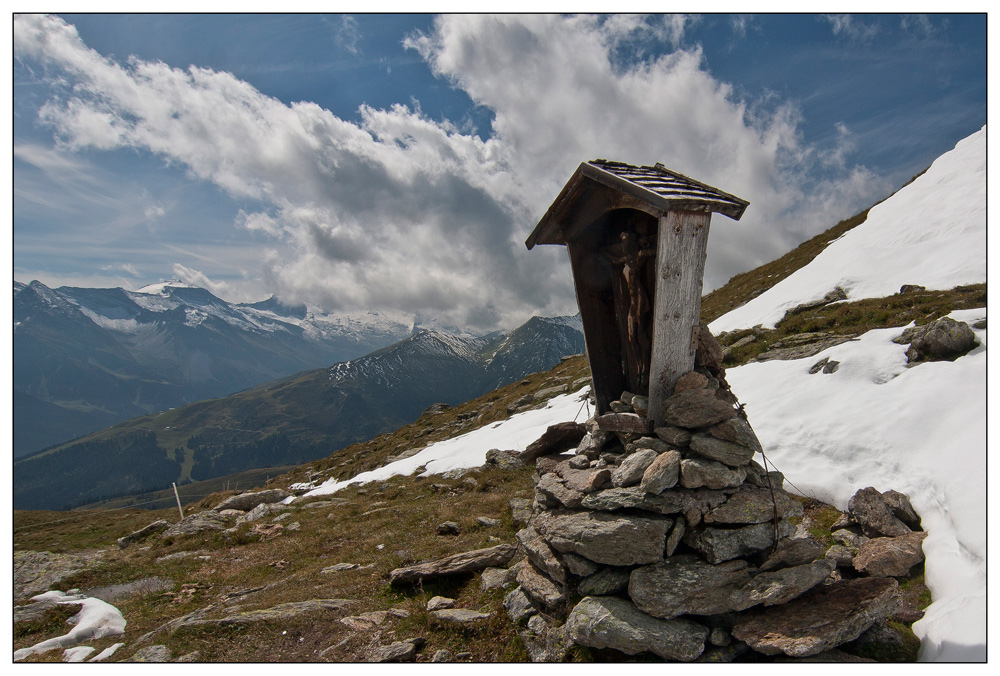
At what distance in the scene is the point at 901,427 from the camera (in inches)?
424

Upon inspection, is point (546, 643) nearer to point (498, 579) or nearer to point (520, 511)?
point (498, 579)

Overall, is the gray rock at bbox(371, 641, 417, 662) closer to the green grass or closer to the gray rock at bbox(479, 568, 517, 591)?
the gray rock at bbox(479, 568, 517, 591)

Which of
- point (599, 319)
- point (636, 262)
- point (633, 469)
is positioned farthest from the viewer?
point (599, 319)

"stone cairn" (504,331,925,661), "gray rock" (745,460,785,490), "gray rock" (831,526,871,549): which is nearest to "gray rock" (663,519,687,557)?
"stone cairn" (504,331,925,661)

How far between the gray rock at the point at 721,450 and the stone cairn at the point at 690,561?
0.7 inches

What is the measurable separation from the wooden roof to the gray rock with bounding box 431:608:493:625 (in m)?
6.40

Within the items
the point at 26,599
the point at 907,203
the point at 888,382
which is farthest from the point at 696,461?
the point at 907,203

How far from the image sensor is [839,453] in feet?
36.7

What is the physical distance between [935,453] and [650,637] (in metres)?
8.61

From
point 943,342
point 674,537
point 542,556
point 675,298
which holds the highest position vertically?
point 675,298

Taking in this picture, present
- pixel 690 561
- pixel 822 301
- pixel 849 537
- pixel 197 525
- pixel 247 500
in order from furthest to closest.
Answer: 1. pixel 822 301
2. pixel 247 500
3. pixel 197 525
4. pixel 849 537
5. pixel 690 561

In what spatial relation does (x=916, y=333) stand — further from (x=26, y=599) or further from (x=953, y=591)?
(x=26, y=599)

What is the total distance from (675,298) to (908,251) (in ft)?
100

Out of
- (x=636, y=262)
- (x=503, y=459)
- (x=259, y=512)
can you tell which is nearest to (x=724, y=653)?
(x=636, y=262)
